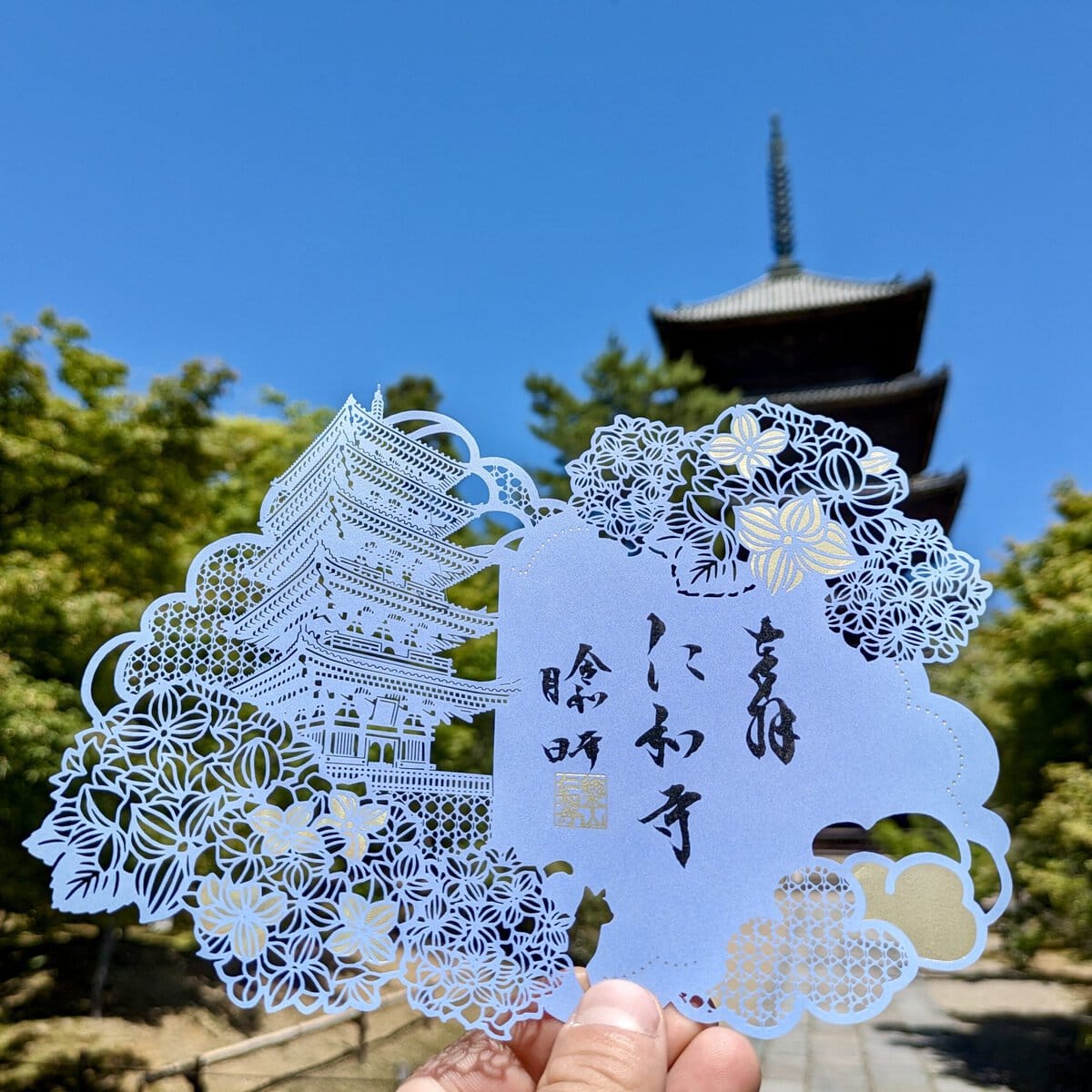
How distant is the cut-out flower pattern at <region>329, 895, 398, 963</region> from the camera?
4.35 ft

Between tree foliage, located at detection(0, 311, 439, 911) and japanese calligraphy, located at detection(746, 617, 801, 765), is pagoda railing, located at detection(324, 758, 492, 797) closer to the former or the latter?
japanese calligraphy, located at detection(746, 617, 801, 765)

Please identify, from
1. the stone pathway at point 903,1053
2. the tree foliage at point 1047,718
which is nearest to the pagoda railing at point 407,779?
the tree foliage at point 1047,718

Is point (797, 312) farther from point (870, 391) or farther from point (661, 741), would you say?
point (661, 741)

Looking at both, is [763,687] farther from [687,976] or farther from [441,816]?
[441,816]

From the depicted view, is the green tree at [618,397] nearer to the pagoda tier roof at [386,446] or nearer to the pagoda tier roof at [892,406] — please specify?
the pagoda tier roof at [892,406]

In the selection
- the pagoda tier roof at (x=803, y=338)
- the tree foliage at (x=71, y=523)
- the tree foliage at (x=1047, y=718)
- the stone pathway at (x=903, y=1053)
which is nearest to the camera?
the tree foliage at (x=71, y=523)

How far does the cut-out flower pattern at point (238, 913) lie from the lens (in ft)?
4.34

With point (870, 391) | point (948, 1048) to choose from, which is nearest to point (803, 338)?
point (870, 391)

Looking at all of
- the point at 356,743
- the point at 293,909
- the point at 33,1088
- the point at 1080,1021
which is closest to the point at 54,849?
the point at 293,909

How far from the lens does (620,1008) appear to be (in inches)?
48.9

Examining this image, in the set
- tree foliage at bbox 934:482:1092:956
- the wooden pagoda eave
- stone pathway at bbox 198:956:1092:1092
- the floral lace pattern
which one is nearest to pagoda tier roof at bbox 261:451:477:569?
the floral lace pattern

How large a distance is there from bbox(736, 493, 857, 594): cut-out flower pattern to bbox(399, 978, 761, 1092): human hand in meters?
0.75

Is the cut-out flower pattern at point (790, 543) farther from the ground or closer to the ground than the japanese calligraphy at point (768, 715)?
farther from the ground

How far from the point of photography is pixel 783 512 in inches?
58.8
